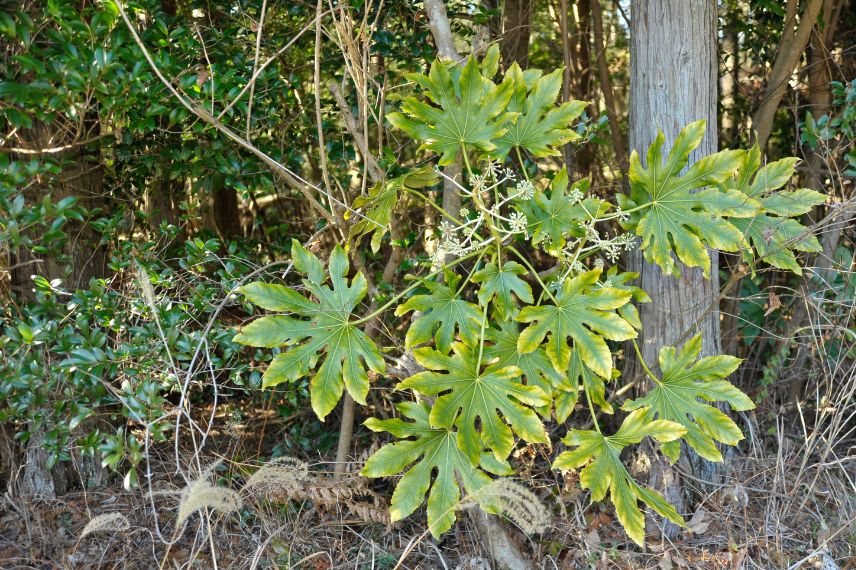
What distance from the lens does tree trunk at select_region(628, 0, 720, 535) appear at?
3.03m

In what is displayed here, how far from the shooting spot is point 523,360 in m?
2.45

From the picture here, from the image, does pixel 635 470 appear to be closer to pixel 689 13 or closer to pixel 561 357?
pixel 561 357

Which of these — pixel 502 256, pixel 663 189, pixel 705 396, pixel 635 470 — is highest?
pixel 663 189

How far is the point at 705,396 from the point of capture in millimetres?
2547

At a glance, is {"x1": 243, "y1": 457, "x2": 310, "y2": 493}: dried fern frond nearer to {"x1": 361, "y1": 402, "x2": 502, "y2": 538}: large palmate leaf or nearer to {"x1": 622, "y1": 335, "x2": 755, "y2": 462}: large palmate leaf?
{"x1": 361, "y1": 402, "x2": 502, "y2": 538}: large palmate leaf

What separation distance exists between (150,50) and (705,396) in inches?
90.8

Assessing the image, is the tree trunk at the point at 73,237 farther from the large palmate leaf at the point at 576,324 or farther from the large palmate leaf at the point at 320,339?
the large palmate leaf at the point at 576,324

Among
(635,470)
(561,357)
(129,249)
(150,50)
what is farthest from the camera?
(635,470)

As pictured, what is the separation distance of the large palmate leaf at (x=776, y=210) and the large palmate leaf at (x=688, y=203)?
6.8 inches

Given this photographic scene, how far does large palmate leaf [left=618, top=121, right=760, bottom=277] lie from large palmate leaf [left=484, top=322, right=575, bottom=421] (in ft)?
1.67

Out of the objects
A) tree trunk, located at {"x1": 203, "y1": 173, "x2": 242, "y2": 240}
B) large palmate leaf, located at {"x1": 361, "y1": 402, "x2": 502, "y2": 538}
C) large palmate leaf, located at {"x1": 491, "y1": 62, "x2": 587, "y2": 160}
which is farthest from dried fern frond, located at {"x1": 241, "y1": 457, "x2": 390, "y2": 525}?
tree trunk, located at {"x1": 203, "y1": 173, "x2": 242, "y2": 240}

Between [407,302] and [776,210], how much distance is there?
4.43 ft

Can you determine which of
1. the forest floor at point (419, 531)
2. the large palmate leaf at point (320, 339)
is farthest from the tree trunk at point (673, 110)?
the large palmate leaf at point (320, 339)

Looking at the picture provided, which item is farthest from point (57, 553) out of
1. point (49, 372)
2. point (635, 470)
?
point (635, 470)
